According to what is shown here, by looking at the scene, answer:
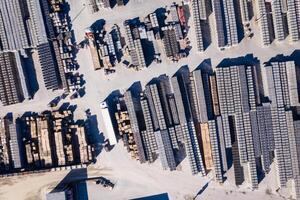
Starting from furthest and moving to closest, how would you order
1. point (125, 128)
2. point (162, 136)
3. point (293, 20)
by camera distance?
point (125, 128) → point (162, 136) → point (293, 20)

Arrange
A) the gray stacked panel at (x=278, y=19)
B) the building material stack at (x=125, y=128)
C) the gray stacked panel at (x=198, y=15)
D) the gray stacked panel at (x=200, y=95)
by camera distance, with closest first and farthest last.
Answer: the gray stacked panel at (x=278, y=19) → the gray stacked panel at (x=198, y=15) → the gray stacked panel at (x=200, y=95) → the building material stack at (x=125, y=128)

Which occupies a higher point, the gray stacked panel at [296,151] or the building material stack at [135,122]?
the building material stack at [135,122]

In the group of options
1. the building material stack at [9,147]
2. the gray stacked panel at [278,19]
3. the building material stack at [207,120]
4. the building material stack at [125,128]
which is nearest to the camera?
the gray stacked panel at [278,19]

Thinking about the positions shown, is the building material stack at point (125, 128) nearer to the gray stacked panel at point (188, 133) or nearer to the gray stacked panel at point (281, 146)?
the gray stacked panel at point (188, 133)

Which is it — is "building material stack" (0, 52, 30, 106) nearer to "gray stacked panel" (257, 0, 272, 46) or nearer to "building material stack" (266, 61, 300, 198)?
"gray stacked panel" (257, 0, 272, 46)

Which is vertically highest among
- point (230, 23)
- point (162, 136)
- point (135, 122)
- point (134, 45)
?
point (230, 23)

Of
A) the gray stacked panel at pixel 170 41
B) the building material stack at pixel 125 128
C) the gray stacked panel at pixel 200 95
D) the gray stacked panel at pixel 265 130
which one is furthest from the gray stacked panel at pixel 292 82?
the building material stack at pixel 125 128

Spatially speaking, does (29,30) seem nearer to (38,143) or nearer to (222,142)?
(38,143)

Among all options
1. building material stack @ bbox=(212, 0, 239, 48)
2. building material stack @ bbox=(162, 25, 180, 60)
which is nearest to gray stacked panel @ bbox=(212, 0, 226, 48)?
building material stack @ bbox=(212, 0, 239, 48)

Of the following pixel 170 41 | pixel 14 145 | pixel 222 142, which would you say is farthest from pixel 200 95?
pixel 14 145
